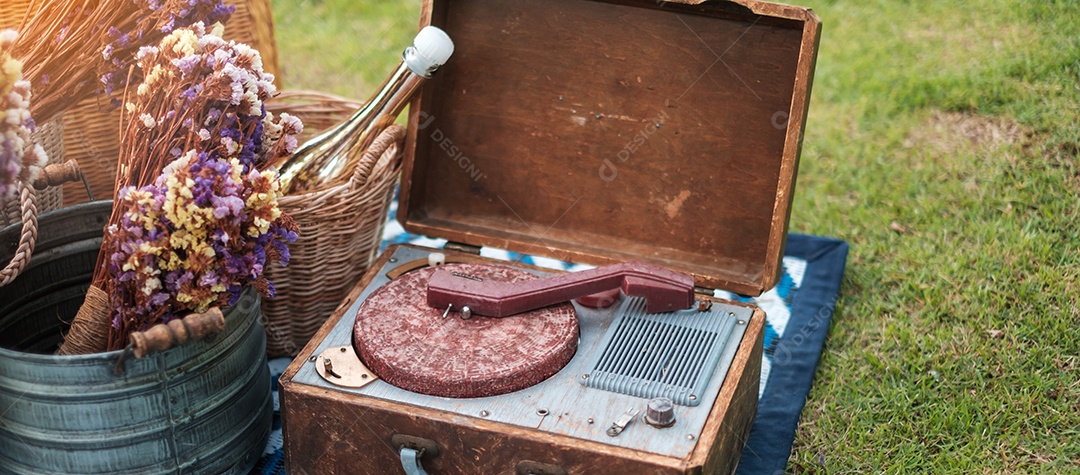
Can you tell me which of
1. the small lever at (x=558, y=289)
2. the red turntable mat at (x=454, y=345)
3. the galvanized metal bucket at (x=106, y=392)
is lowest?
the galvanized metal bucket at (x=106, y=392)

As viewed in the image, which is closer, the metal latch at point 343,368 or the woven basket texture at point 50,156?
the metal latch at point 343,368

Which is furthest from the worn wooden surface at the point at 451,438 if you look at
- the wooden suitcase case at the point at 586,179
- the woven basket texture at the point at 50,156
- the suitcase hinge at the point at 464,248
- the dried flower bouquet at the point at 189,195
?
the woven basket texture at the point at 50,156

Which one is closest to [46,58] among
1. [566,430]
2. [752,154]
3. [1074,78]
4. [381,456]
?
[381,456]

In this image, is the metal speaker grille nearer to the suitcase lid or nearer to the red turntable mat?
the red turntable mat

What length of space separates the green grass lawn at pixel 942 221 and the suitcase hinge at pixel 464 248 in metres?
0.88

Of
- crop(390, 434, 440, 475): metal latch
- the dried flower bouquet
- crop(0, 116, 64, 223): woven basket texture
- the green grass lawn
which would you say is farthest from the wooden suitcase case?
crop(0, 116, 64, 223): woven basket texture

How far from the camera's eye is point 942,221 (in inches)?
121

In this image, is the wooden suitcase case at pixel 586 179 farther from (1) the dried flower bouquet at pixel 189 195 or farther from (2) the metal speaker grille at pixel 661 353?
(1) the dried flower bouquet at pixel 189 195

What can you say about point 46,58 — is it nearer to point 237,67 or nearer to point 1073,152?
point 237,67

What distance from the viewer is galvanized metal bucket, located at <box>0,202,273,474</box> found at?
1874mm

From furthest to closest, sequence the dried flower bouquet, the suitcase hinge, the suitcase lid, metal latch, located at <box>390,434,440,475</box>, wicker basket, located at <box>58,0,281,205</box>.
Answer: wicker basket, located at <box>58,0,281,205</box>
the suitcase hinge
the suitcase lid
metal latch, located at <box>390,434,440,475</box>
the dried flower bouquet

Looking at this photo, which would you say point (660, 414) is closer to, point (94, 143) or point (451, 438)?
point (451, 438)

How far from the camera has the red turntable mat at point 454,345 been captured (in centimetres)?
194

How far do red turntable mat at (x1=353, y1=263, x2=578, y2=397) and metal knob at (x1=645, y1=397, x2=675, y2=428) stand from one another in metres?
0.23
